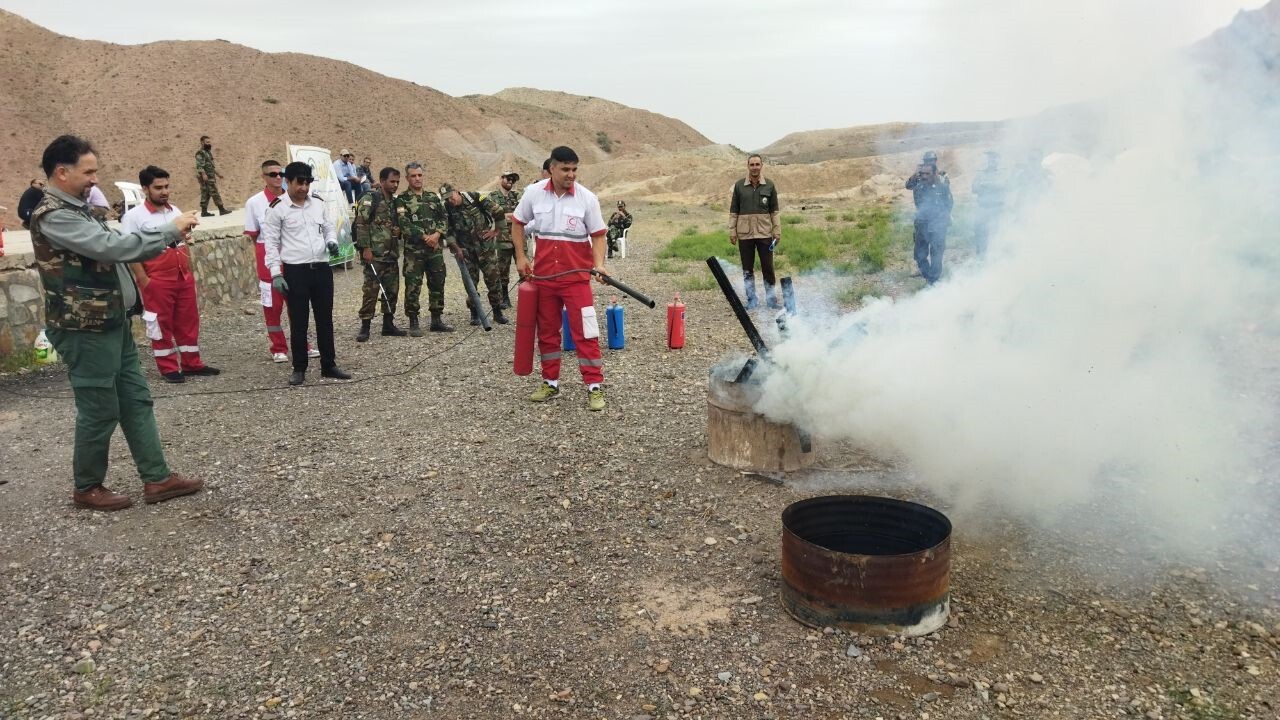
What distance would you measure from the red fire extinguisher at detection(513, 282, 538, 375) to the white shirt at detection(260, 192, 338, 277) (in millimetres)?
2264

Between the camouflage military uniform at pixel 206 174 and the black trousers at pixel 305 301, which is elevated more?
the camouflage military uniform at pixel 206 174

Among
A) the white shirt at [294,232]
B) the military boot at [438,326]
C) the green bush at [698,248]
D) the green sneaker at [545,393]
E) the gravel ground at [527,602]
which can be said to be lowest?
the gravel ground at [527,602]

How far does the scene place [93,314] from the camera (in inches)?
180

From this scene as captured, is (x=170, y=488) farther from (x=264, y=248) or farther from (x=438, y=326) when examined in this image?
(x=438, y=326)

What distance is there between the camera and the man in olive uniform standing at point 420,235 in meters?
9.70

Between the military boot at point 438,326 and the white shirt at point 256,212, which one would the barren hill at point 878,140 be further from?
the white shirt at point 256,212

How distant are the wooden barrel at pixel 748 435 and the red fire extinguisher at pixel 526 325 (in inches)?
76.9

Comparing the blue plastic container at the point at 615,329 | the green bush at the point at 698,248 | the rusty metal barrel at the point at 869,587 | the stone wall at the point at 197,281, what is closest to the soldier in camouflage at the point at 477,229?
the blue plastic container at the point at 615,329

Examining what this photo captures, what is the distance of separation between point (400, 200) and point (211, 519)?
19.1ft

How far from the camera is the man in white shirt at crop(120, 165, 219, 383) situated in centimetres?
764

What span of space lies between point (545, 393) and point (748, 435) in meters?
2.40

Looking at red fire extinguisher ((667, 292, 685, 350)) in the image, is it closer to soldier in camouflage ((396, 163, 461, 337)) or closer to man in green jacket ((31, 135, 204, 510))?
soldier in camouflage ((396, 163, 461, 337))

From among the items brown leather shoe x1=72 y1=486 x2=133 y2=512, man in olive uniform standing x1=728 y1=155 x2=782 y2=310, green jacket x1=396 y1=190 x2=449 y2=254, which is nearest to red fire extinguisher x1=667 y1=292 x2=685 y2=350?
man in olive uniform standing x1=728 y1=155 x2=782 y2=310

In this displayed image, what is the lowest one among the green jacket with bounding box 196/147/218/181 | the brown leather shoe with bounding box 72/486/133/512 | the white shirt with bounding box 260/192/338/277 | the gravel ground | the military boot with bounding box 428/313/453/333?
the gravel ground
